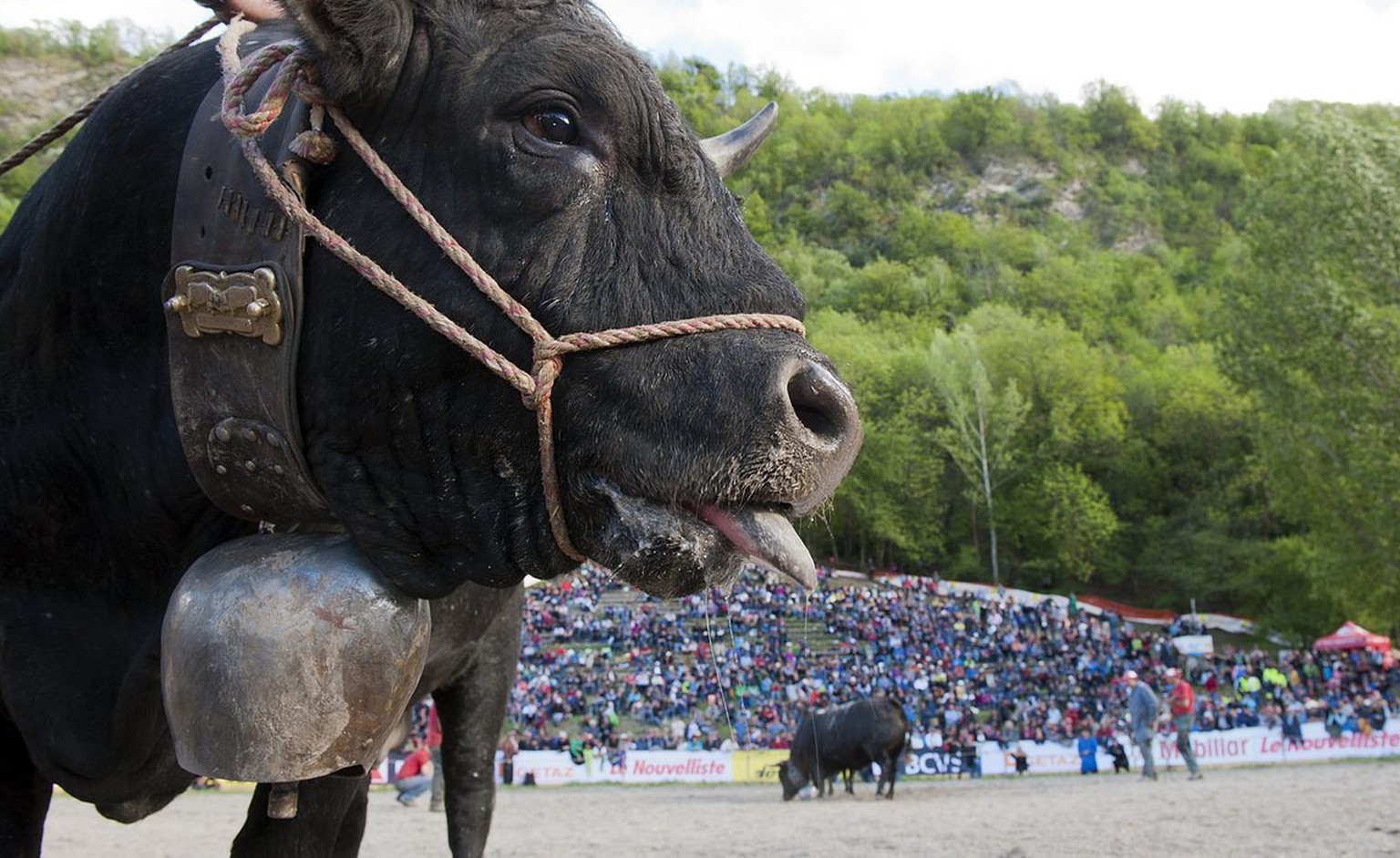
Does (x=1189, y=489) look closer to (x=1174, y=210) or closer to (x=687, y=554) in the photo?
(x=687, y=554)

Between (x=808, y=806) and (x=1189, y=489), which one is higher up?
(x=1189, y=489)

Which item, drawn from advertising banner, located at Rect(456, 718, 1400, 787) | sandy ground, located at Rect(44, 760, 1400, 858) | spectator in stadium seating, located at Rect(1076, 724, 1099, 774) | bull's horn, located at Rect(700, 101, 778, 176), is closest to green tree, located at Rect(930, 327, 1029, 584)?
advertising banner, located at Rect(456, 718, 1400, 787)

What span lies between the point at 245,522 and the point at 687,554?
1.04 meters

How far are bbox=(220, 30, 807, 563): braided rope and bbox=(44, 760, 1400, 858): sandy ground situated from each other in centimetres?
757

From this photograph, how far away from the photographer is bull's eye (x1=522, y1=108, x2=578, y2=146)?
2.15 metres

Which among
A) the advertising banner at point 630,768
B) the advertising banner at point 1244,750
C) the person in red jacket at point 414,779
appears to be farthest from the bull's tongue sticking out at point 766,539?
the advertising banner at point 630,768

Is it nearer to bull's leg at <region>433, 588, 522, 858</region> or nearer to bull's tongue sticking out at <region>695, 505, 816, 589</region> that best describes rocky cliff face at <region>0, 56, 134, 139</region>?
bull's leg at <region>433, 588, 522, 858</region>

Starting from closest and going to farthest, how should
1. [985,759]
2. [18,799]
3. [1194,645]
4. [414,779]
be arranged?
1. [18,799]
2. [414,779]
3. [985,759]
4. [1194,645]

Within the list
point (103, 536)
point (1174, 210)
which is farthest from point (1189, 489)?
point (1174, 210)

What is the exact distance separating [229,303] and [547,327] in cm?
62

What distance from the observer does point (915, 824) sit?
12.1m

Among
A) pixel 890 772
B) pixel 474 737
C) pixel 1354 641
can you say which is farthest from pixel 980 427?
pixel 474 737

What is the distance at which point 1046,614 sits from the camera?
4488cm

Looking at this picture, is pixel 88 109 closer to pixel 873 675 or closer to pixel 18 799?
pixel 18 799
